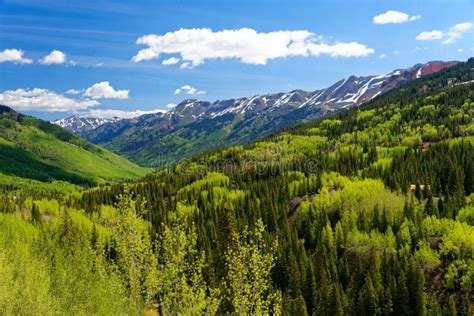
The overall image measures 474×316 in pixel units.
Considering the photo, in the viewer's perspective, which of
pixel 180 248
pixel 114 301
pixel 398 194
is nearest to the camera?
pixel 180 248

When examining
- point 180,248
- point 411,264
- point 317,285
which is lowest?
point 317,285

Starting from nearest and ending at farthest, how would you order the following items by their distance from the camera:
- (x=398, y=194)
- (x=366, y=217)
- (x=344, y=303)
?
(x=344, y=303), (x=366, y=217), (x=398, y=194)

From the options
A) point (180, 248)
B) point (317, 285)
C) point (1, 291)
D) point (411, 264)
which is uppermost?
point (180, 248)

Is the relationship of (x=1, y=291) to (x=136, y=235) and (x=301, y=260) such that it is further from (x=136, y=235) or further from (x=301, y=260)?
(x=301, y=260)

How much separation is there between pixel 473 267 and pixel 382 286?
2736cm

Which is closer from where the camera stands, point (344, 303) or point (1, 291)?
point (1, 291)

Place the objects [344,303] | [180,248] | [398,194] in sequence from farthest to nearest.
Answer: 1. [398,194]
2. [344,303]
3. [180,248]

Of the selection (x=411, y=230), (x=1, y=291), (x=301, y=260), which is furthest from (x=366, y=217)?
(x=1, y=291)

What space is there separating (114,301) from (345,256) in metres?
117

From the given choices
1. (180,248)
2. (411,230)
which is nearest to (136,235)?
(180,248)

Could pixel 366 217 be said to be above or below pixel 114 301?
below

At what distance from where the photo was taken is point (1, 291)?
6388cm

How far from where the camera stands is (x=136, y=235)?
4275 centimetres

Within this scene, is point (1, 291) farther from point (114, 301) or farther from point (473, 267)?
point (473, 267)
